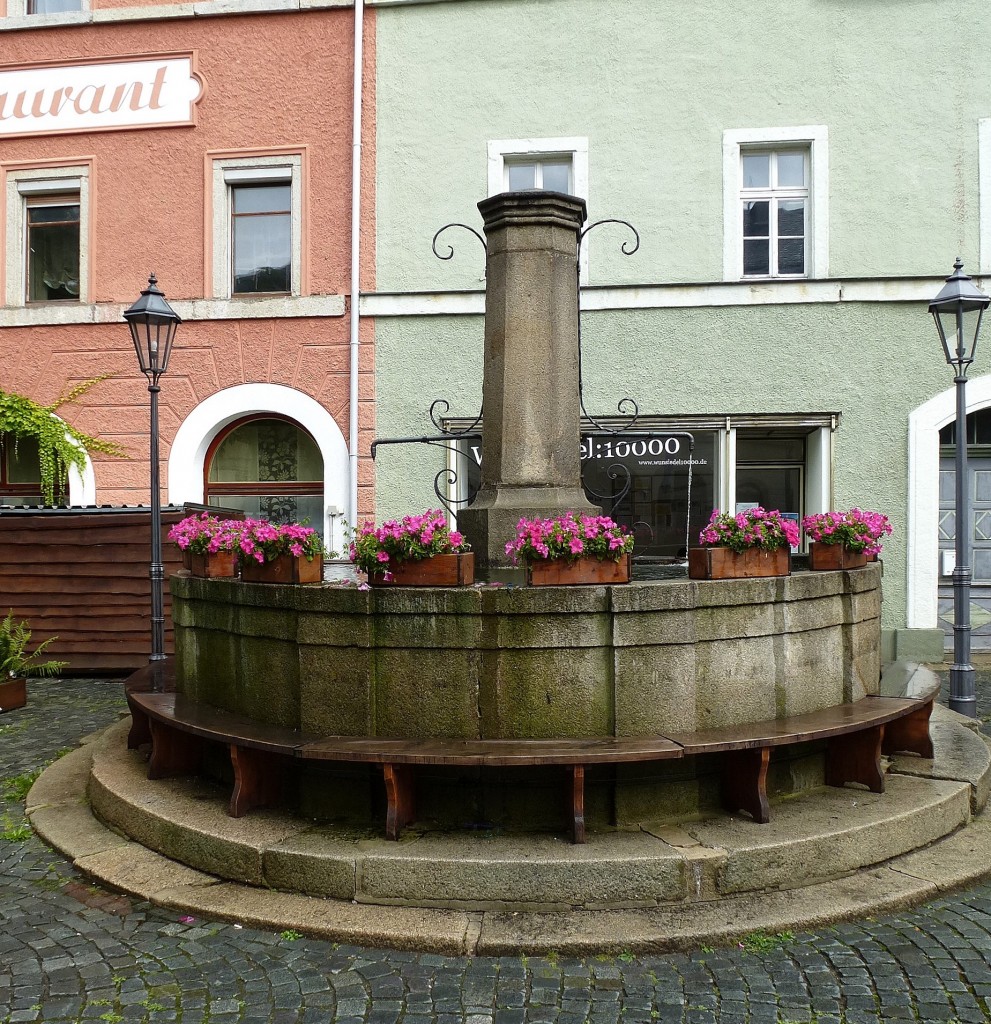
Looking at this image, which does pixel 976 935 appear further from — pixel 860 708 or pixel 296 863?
pixel 296 863

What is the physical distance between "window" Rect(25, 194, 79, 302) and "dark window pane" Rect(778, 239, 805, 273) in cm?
857

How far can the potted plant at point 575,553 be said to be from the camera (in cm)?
399

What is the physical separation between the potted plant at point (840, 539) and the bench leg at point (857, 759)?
0.91m

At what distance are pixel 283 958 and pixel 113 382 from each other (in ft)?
30.5

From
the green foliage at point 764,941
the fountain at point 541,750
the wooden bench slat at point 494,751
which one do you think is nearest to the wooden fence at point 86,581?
the fountain at point 541,750

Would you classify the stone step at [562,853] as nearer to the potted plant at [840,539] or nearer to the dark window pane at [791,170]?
the potted plant at [840,539]

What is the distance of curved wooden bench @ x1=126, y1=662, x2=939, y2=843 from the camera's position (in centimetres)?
378

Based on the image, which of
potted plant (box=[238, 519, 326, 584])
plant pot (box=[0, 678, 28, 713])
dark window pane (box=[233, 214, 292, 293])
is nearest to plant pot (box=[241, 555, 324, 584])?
potted plant (box=[238, 519, 326, 584])

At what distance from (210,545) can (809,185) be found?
8.49 m

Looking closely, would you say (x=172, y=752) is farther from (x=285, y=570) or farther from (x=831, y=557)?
(x=831, y=557)

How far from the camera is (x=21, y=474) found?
38.3 ft

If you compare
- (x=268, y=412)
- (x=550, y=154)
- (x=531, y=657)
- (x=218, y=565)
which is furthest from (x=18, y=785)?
(x=550, y=154)

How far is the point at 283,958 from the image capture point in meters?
3.35

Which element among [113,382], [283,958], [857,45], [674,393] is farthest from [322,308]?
[283,958]
